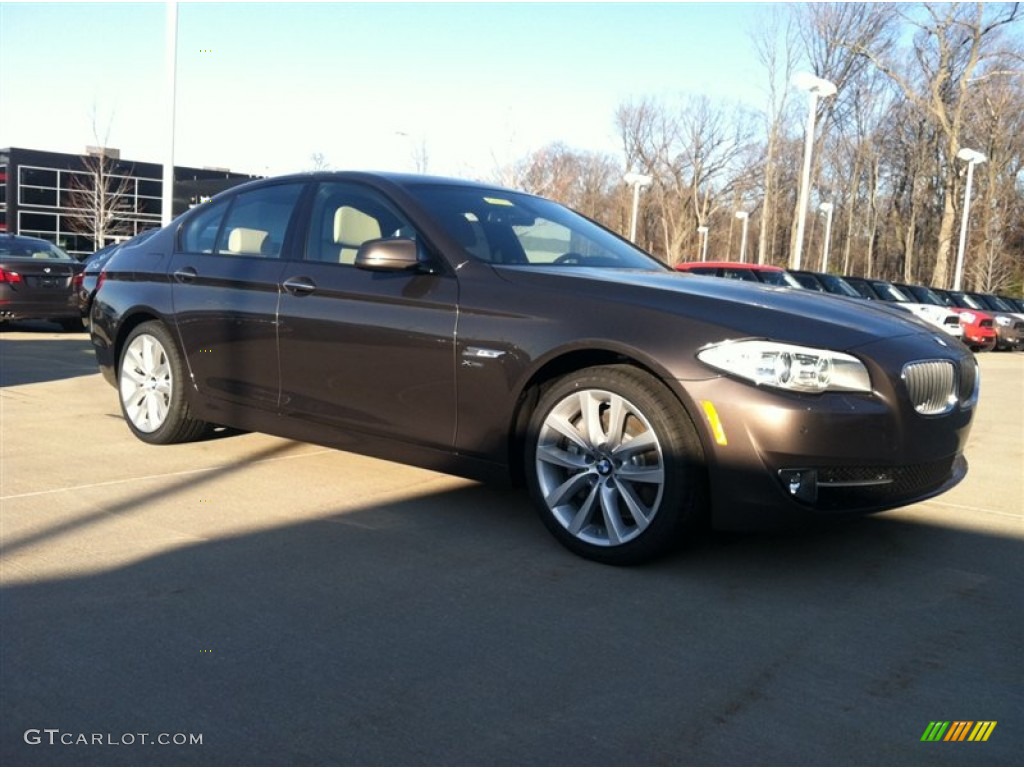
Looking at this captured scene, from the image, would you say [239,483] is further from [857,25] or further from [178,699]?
[857,25]

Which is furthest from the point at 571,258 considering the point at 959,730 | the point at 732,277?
the point at 732,277

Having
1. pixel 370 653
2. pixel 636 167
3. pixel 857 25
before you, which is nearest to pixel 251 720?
pixel 370 653

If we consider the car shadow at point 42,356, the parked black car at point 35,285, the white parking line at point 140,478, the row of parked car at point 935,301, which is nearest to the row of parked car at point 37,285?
the parked black car at point 35,285

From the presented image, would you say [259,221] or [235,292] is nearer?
[235,292]

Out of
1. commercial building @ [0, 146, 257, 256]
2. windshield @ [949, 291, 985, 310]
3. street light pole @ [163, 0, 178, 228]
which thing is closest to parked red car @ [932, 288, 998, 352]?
windshield @ [949, 291, 985, 310]

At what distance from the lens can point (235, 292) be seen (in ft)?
18.2

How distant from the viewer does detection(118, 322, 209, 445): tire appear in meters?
5.98

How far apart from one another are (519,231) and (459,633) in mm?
2345

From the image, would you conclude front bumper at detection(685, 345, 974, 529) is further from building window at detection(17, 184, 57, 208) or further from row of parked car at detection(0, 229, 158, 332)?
building window at detection(17, 184, 57, 208)

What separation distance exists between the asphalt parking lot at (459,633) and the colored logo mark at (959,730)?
0.09 ft

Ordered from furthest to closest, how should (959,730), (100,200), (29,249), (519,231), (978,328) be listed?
(100,200) → (978,328) → (29,249) → (519,231) → (959,730)

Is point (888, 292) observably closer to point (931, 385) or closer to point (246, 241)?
point (246, 241)

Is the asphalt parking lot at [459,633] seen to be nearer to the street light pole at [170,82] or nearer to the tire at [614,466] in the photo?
the tire at [614,466]

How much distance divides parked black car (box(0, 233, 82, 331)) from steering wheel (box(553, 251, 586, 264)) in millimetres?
11220
